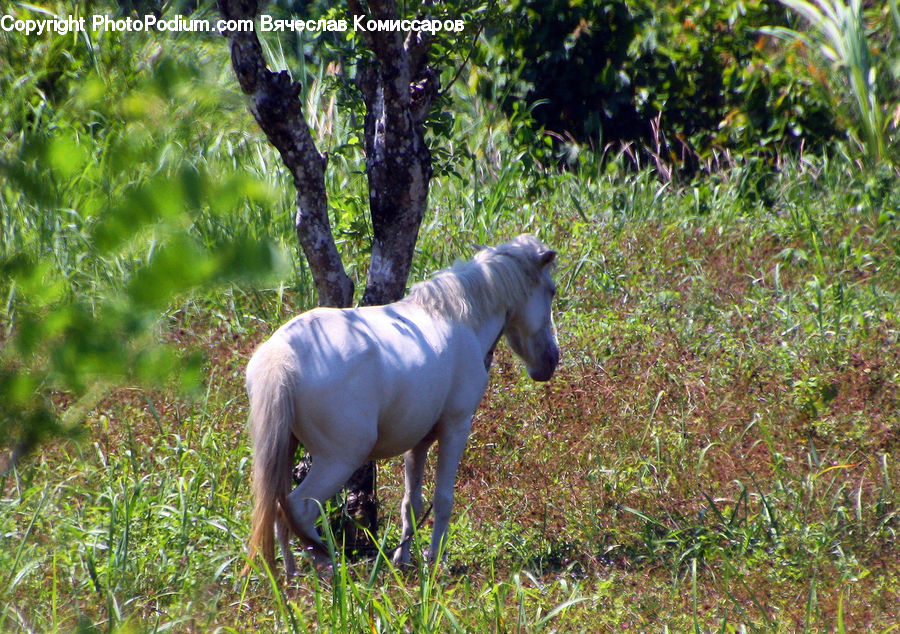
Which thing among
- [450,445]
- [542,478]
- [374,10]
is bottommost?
[542,478]

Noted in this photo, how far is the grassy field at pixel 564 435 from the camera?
157 cm

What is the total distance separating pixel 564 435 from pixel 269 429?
213 cm

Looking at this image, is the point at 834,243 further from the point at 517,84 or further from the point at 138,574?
the point at 138,574

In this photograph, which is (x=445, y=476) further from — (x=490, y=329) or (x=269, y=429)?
(x=269, y=429)

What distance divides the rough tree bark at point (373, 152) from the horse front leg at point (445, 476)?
1.12 feet

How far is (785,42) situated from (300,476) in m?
7.61

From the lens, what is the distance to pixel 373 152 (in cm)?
414

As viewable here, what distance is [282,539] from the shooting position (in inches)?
146

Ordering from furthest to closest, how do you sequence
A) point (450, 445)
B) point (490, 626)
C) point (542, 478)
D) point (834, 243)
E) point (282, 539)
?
point (834, 243)
point (542, 478)
point (450, 445)
point (282, 539)
point (490, 626)

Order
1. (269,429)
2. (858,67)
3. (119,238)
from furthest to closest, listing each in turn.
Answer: (858,67) < (269,429) < (119,238)

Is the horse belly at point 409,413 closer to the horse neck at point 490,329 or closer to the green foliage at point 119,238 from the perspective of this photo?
the horse neck at point 490,329

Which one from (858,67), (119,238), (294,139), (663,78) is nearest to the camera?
(119,238)

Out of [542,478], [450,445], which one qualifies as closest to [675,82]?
[542,478]

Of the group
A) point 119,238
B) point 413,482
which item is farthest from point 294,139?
point 119,238
